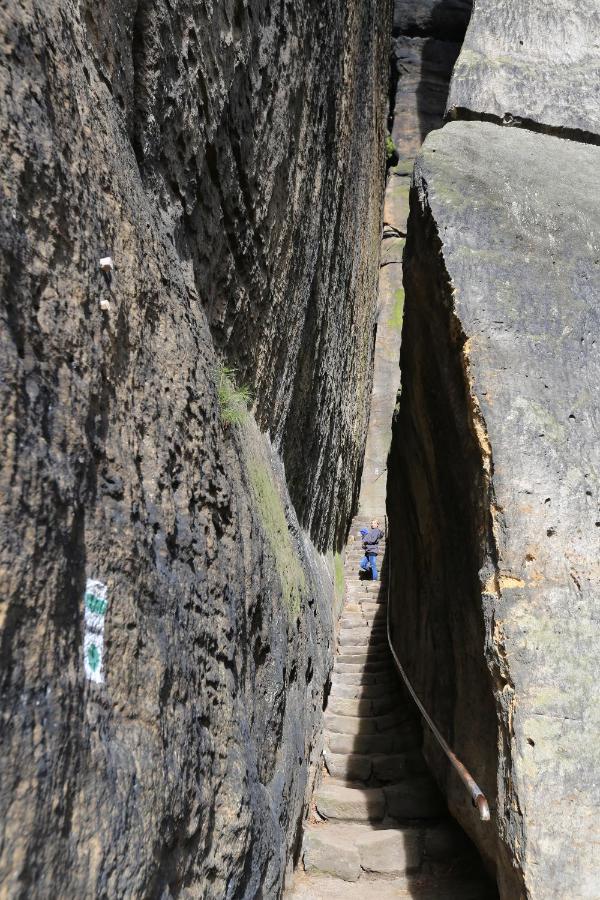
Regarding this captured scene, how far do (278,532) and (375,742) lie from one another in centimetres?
204

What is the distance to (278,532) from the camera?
10.5ft

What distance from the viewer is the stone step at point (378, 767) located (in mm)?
4090

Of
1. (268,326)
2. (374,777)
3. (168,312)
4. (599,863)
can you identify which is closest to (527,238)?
(268,326)

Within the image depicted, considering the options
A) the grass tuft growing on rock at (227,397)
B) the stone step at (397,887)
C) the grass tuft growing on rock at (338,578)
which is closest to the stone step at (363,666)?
the grass tuft growing on rock at (338,578)

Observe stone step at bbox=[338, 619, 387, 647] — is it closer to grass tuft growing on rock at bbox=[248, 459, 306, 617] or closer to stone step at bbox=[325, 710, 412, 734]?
stone step at bbox=[325, 710, 412, 734]

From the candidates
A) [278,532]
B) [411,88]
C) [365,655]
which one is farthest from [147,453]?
[411,88]

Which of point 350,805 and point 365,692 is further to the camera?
point 365,692

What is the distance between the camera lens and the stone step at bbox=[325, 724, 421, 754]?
4.38 meters

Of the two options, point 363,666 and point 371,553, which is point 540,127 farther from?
point 371,553

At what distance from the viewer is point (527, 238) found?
321 cm

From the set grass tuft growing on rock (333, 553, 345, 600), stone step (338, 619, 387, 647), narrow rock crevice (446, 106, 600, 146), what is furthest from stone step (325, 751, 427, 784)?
narrow rock crevice (446, 106, 600, 146)

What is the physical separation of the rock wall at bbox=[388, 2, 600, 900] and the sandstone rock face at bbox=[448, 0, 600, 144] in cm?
2

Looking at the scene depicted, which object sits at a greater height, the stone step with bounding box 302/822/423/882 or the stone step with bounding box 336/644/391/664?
the stone step with bounding box 302/822/423/882

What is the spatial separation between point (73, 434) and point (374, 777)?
358 centimetres
